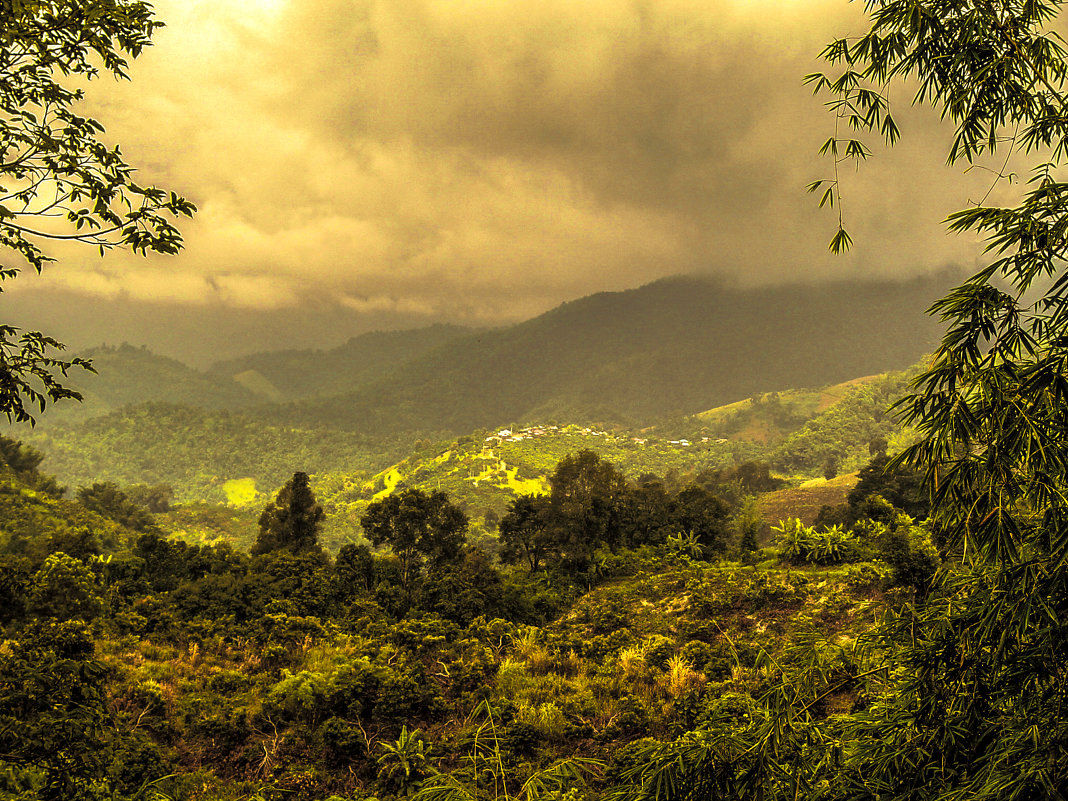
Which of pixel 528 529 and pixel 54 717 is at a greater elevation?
pixel 528 529

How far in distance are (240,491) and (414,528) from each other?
185 metres

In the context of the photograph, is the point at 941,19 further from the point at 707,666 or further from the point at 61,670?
the point at 707,666

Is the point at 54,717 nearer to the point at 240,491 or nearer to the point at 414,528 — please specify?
the point at 414,528

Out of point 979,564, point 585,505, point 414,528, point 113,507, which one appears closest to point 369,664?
point 979,564

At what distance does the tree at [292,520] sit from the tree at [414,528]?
16.8 feet

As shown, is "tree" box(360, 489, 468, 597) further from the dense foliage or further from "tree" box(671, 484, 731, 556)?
"tree" box(671, 484, 731, 556)

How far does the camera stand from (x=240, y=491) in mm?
179375

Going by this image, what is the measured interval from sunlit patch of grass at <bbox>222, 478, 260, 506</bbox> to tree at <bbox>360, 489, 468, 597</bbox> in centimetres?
16696

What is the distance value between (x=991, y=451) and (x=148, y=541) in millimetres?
25399

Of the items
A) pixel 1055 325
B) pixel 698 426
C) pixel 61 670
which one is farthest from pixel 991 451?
pixel 698 426

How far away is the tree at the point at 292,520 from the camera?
2745 centimetres

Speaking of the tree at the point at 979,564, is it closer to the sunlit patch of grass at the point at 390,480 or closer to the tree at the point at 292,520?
the tree at the point at 292,520

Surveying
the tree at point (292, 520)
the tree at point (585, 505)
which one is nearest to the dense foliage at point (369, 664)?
the tree at point (585, 505)

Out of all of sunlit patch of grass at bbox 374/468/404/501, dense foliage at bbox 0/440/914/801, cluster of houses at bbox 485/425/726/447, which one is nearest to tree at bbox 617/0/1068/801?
dense foliage at bbox 0/440/914/801
